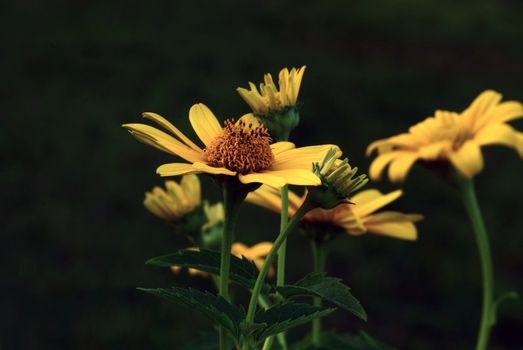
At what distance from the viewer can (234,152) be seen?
2.65ft

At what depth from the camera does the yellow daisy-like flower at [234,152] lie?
71 centimetres

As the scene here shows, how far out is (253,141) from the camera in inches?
32.6

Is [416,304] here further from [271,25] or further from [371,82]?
[271,25]

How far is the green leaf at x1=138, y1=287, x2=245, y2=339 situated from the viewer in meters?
0.66

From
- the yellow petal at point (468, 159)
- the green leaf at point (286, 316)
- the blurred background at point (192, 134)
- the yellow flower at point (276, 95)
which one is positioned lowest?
the green leaf at point (286, 316)

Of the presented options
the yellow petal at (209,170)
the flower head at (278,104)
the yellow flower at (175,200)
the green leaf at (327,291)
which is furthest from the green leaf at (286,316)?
the yellow flower at (175,200)

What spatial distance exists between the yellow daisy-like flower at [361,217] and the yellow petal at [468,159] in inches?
3.2

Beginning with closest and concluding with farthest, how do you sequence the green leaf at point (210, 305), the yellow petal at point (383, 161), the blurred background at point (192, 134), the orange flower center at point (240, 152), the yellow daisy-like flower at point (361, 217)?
1. the green leaf at point (210, 305)
2. the orange flower center at point (240, 152)
3. the yellow daisy-like flower at point (361, 217)
4. the yellow petal at point (383, 161)
5. the blurred background at point (192, 134)

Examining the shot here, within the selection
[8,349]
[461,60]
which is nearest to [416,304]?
[8,349]

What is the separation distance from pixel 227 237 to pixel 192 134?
3047 millimetres

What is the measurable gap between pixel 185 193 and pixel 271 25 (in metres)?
4.87

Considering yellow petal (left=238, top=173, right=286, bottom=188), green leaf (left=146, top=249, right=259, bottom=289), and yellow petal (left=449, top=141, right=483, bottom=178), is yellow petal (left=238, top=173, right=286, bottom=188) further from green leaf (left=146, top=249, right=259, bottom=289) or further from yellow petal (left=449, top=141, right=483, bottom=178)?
yellow petal (left=449, top=141, right=483, bottom=178)

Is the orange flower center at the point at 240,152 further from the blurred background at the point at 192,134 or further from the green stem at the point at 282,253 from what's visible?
the blurred background at the point at 192,134

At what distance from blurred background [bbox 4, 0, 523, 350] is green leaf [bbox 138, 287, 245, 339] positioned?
84.7 inches
